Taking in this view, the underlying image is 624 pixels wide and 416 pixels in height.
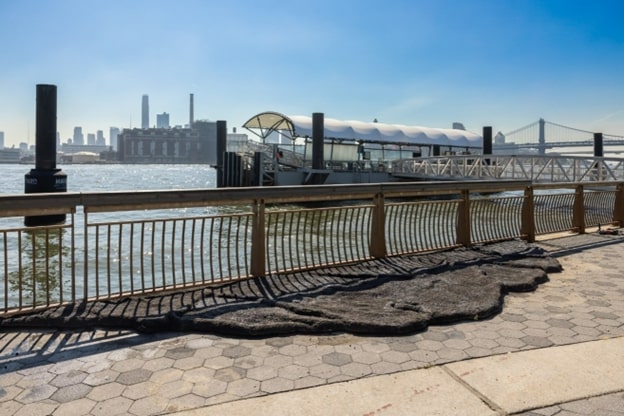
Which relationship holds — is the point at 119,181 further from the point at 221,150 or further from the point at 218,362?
the point at 218,362

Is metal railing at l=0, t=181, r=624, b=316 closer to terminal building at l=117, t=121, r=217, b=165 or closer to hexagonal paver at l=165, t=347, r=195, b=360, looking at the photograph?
hexagonal paver at l=165, t=347, r=195, b=360

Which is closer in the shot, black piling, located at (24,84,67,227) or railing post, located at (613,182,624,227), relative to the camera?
railing post, located at (613,182,624,227)

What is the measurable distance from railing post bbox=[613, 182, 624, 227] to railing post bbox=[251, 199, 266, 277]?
9.28 metres

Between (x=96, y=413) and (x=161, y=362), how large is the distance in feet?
2.28

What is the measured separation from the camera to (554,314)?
14.5 feet

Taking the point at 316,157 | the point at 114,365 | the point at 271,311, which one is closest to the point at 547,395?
the point at 271,311

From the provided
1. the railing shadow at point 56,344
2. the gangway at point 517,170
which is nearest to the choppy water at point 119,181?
the gangway at point 517,170

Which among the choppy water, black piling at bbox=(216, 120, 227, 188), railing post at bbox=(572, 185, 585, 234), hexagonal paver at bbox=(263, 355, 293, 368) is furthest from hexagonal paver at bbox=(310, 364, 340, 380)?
black piling at bbox=(216, 120, 227, 188)

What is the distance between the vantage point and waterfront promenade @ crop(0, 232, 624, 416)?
2688mm

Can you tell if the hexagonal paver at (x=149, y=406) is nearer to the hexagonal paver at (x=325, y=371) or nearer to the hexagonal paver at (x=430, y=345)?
the hexagonal paver at (x=325, y=371)

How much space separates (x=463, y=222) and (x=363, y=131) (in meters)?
38.2

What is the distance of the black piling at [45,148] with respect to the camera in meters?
14.8

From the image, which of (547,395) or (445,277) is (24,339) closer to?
(547,395)

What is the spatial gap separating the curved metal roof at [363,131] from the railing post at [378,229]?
31.2m
